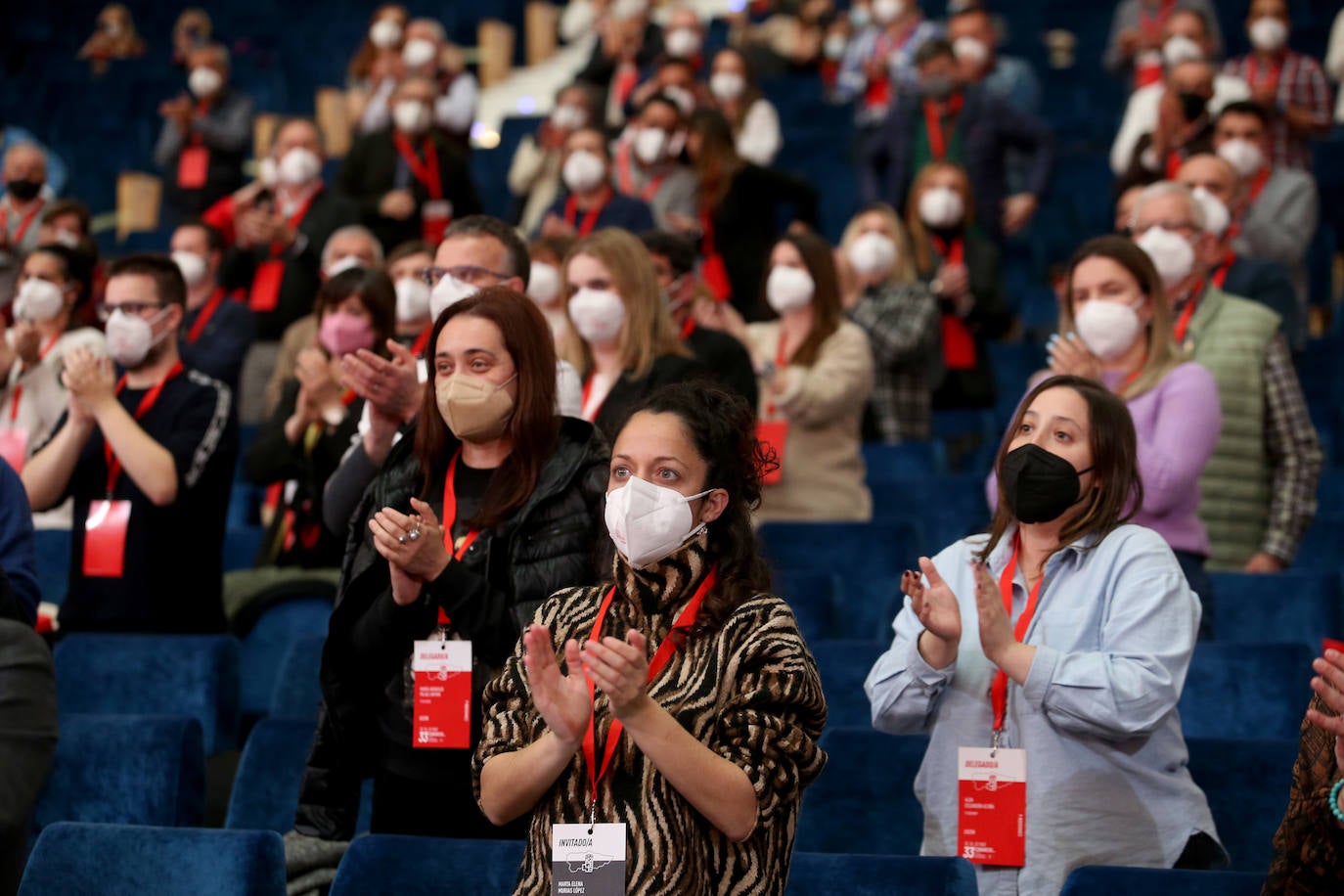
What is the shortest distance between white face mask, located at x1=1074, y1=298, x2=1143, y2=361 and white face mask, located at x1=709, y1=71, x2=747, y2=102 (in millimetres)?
4259

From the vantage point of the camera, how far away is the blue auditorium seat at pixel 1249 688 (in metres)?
3.29

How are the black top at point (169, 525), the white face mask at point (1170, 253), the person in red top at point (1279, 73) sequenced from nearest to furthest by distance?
the black top at point (169, 525)
the white face mask at point (1170, 253)
the person in red top at point (1279, 73)

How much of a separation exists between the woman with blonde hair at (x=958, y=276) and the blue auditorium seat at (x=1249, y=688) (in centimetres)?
256

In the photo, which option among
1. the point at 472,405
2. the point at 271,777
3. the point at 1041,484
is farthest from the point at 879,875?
the point at 271,777

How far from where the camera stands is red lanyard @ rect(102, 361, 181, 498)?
12.6ft

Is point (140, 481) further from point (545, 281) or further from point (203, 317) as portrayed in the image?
point (203, 317)

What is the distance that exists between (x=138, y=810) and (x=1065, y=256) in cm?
531

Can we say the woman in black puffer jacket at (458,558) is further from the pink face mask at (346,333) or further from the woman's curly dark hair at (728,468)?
the pink face mask at (346,333)

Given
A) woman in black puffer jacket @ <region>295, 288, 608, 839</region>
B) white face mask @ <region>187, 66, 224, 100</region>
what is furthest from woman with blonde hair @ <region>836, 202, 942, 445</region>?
white face mask @ <region>187, 66, 224, 100</region>

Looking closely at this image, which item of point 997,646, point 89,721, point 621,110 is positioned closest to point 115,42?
point 621,110

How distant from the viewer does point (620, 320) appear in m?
3.76

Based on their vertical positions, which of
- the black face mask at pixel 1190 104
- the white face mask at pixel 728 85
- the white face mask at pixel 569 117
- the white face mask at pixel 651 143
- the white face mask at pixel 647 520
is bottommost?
the white face mask at pixel 647 520

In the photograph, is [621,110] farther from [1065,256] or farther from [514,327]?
[514,327]

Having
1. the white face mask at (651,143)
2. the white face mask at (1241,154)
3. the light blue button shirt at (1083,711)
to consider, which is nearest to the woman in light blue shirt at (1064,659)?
the light blue button shirt at (1083,711)
